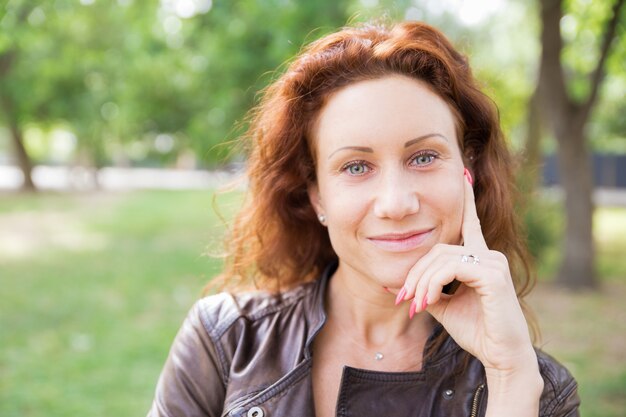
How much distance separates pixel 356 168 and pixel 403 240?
0.73ft

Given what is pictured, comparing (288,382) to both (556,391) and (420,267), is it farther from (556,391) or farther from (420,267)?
(556,391)

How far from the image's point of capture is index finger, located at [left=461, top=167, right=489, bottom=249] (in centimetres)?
168

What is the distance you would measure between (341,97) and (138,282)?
770 cm

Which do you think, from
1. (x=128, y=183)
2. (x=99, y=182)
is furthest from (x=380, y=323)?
(x=128, y=183)

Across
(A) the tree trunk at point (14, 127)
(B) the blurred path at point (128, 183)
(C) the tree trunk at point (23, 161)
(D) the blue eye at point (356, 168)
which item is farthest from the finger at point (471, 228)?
(C) the tree trunk at point (23, 161)

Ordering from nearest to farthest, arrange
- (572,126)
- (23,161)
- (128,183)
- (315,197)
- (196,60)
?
1. (315,197)
2. (572,126)
3. (196,60)
4. (23,161)
5. (128,183)

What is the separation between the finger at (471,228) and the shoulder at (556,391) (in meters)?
0.38

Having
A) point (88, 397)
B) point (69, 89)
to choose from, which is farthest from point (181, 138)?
point (88, 397)

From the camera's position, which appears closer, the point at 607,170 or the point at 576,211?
the point at 576,211

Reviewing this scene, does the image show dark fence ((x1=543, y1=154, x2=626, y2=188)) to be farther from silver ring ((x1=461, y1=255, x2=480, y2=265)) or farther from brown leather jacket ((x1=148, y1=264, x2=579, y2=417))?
silver ring ((x1=461, y1=255, x2=480, y2=265))

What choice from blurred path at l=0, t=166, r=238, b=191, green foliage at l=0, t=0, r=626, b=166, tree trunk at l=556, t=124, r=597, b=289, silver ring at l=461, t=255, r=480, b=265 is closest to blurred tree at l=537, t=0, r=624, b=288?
A: tree trunk at l=556, t=124, r=597, b=289

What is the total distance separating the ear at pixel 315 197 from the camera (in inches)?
78.8

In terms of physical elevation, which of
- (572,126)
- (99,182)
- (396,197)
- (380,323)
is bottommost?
(99,182)

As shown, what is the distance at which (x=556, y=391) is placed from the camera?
1.75 metres
